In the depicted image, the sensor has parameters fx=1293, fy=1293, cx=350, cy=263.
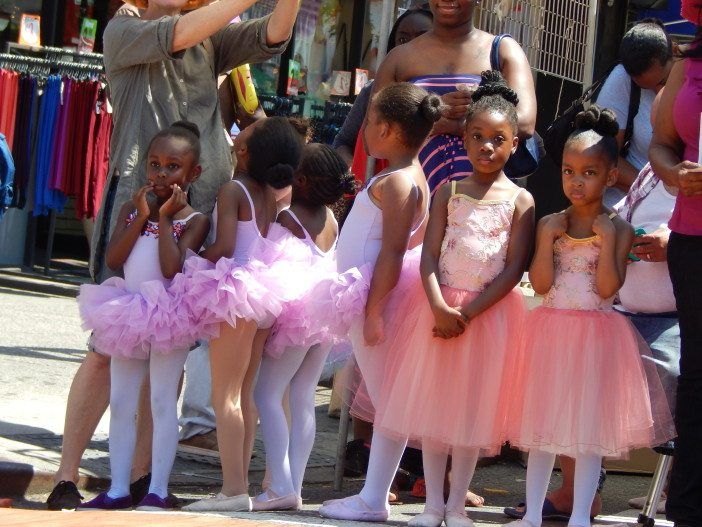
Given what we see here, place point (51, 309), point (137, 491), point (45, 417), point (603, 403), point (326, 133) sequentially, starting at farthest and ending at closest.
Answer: point (51, 309), point (326, 133), point (45, 417), point (137, 491), point (603, 403)

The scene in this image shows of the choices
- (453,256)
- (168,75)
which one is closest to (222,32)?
(168,75)

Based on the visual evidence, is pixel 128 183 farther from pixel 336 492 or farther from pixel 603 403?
pixel 603 403

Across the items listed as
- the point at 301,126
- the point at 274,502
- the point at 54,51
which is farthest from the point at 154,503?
the point at 54,51

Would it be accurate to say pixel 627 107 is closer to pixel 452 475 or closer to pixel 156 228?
pixel 452 475

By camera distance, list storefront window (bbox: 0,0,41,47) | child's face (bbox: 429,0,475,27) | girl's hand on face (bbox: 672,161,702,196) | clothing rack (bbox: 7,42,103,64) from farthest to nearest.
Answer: storefront window (bbox: 0,0,41,47)
clothing rack (bbox: 7,42,103,64)
child's face (bbox: 429,0,475,27)
girl's hand on face (bbox: 672,161,702,196)

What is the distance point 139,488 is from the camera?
16.4 feet

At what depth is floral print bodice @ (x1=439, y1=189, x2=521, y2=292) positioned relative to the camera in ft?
15.4

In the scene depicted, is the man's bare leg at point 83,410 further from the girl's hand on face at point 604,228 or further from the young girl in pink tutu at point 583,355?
the girl's hand on face at point 604,228

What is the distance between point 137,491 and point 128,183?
120 centimetres

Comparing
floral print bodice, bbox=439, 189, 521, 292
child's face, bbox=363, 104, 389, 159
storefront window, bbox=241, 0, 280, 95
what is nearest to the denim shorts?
floral print bodice, bbox=439, 189, 521, 292

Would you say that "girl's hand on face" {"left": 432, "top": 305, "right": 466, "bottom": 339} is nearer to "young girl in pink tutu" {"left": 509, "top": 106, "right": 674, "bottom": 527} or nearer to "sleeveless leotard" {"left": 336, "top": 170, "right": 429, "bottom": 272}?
"young girl in pink tutu" {"left": 509, "top": 106, "right": 674, "bottom": 527}

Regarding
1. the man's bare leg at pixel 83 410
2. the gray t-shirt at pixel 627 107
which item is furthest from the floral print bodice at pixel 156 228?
the gray t-shirt at pixel 627 107

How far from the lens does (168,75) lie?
17.0 ft

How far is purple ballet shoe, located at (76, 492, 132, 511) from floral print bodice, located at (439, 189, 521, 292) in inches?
56.7
